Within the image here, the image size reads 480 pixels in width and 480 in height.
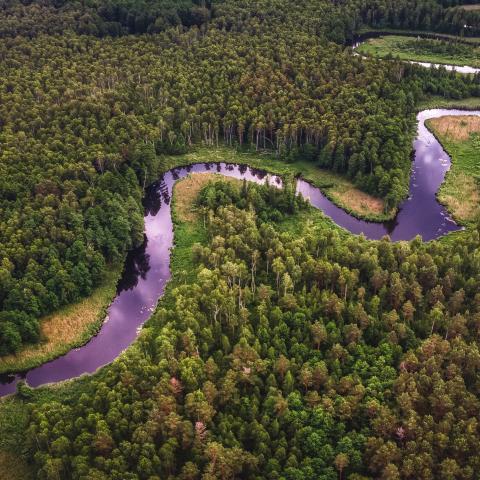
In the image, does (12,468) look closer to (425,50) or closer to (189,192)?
(189,192)

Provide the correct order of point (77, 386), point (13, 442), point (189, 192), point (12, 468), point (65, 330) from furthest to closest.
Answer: point (189, 192) → point (65, 330) → point (77, 386) → point (13, 442) → point (12, 468)

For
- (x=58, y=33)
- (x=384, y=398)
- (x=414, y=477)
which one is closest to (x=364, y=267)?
(x=384, y=398)

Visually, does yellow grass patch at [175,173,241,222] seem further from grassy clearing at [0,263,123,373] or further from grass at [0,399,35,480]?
grass at [0,399,35,480]

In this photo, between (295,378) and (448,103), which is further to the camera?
(448,103)

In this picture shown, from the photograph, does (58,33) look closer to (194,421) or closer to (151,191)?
(151,191)

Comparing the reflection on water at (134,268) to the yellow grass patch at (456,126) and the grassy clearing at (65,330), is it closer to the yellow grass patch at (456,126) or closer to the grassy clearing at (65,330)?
the grassy clearing at (65,330)

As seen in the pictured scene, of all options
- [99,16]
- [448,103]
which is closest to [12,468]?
[448,103]

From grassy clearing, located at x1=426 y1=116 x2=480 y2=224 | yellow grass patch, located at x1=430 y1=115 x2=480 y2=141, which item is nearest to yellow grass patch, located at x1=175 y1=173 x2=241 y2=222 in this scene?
grassy clearing, located at x1=426 y1=116 x2=480 y2=224
